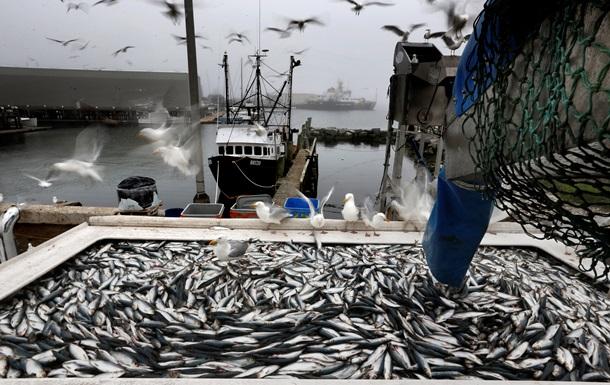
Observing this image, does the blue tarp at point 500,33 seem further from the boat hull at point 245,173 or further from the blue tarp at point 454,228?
the boat hull at point 245,173

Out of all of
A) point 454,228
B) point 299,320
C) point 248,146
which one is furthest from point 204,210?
point 248,146

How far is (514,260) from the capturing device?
579cm

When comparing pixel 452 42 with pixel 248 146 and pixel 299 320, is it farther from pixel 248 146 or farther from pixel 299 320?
pixel 248 146

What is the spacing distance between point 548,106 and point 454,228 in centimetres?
249

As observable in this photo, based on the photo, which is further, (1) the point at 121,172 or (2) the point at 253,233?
(1) the point at 121,172

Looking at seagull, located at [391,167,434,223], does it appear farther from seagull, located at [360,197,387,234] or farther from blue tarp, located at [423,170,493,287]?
blue tarp, located at [423,170,493,287]

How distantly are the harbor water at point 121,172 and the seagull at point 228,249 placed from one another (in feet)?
43.8

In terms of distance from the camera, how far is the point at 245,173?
15.7 meters

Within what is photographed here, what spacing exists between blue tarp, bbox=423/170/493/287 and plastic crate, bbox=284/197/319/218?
12.8 feet

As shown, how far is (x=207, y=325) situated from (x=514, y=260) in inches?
205

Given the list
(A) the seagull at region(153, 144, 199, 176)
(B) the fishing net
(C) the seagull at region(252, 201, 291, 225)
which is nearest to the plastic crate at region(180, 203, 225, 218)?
(C) the seagull at region(252, 201, 291, 225)

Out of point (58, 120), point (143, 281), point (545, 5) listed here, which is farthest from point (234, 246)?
point (58, 120)

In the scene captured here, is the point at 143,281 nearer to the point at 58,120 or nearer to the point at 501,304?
the point at 501,304

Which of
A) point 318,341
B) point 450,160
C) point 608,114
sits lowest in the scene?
point 318,341
